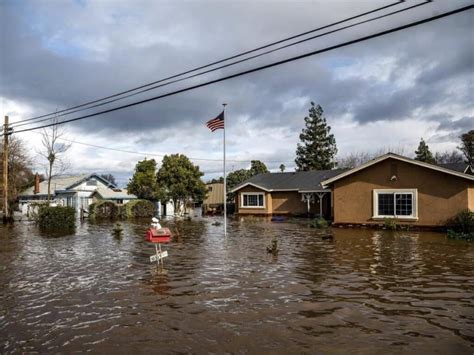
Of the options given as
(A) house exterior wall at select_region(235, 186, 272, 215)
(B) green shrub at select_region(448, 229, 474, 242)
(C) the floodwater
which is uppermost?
(A) house exterior wall at select_region(235, 186, 272, 215)

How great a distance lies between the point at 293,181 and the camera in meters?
41.1

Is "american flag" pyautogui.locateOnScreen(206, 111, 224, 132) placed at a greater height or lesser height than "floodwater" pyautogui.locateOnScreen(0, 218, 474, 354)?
greater

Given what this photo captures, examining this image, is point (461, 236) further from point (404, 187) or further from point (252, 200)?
point (252, 200)

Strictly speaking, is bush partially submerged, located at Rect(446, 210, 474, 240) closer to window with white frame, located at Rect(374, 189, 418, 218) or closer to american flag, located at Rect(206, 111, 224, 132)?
window with white frame, located at Rect(374, 189, 418, 218)

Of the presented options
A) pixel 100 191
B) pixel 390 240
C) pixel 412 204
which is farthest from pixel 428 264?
pixel 100 191

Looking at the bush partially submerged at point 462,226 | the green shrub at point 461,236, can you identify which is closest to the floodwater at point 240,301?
the green shrub at point 461,236

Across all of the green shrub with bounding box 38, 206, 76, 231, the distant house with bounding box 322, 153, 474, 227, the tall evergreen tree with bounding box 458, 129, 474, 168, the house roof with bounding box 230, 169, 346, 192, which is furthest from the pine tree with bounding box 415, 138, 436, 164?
the green shrub with bounding box 38, 206, 76, 231

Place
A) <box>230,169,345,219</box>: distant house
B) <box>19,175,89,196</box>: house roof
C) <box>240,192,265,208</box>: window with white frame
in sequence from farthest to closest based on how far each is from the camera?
1. <box>19,175,89,196</box>: house roof
2. <box>240,192,265,208</box>: window with white frame
3. <box>230,169,345,219</box>: distant house

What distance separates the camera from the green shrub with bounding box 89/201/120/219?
40.1 m

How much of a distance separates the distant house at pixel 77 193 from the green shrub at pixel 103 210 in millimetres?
3959

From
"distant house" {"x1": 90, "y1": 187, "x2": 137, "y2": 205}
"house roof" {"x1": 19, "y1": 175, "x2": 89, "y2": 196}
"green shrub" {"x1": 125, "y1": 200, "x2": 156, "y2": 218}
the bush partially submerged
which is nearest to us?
the bush partially submerged

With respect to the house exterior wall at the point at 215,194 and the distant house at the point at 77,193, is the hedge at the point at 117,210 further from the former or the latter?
the house exterior wall at the point at 215,194

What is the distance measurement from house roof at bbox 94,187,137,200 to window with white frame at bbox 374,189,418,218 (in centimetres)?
3115

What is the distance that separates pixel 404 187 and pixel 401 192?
1.16 ft
